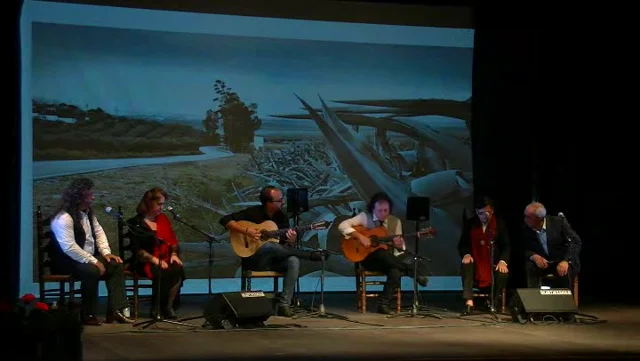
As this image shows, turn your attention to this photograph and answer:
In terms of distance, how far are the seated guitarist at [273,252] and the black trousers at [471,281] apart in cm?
122

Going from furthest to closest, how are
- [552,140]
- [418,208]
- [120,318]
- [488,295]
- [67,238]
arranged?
1. [552,140]
2. [488,295]
3. [418,208]
4. [120,318]
5. [67,238]

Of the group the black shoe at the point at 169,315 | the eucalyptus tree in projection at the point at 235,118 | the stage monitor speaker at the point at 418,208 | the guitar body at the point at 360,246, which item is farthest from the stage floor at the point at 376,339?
the eucalyptus tree in projection at the point at 235,118

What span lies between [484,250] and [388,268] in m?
0.86

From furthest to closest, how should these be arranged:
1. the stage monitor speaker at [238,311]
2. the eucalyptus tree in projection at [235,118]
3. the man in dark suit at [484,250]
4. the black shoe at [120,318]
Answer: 1. the eucalyptus tree in projection at [235,118]
2. the man in dark suit at [484,250]
3. the black shoe at [120,318]
4. the stage monitor speaker at [238,311]

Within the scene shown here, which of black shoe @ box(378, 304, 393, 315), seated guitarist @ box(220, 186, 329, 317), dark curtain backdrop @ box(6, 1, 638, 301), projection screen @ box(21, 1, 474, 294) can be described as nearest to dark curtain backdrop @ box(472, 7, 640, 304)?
dark curtain backdrop @ box(6, 1, 638, 301)

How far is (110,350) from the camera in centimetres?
556

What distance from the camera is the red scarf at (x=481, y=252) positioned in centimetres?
779

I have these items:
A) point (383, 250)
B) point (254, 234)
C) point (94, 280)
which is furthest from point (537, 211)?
point (94, 280)

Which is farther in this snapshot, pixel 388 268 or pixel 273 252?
Result: pixel 388 268

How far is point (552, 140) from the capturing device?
936cm

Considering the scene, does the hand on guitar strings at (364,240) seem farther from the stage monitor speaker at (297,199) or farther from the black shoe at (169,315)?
the black shoe at (169,315)

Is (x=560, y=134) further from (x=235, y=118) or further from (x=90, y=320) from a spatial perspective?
(x=90, y=320)

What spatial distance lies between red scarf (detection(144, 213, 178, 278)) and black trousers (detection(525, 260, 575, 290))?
9.57 feet

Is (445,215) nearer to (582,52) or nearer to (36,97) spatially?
(582,52)
